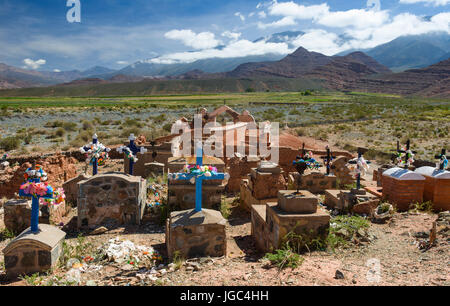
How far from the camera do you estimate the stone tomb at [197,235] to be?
602 cm

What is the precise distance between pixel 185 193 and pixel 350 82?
179 meters

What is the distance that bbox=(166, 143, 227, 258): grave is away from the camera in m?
6.03

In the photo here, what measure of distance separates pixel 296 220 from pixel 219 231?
144 cm

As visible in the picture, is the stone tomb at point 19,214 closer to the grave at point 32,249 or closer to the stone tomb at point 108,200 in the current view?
the stone tomb at point 108,200

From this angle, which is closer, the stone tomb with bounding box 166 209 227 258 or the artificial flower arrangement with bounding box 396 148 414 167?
the stone tomb with bounding box 166 209 227 258

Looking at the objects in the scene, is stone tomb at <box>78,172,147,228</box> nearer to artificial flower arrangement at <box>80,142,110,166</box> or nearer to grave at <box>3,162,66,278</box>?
artificial flower arrangement at <box>80,142,110,166</box>

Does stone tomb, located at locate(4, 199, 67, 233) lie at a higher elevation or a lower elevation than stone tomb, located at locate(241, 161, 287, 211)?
lower

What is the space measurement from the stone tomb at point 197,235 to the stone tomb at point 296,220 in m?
0.95

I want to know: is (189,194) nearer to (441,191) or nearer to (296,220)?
(296,220)

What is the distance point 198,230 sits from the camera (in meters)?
6.12

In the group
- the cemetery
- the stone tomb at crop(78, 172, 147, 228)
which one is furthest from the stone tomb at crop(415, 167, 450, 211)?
the stone tomb at crop(78, 172, 147, 228)

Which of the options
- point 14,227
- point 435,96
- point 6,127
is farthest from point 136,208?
point 435,96

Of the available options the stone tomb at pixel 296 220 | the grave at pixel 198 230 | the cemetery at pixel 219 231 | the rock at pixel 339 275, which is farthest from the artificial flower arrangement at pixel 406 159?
the rock at pixel 339 275

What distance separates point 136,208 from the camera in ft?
27.4
